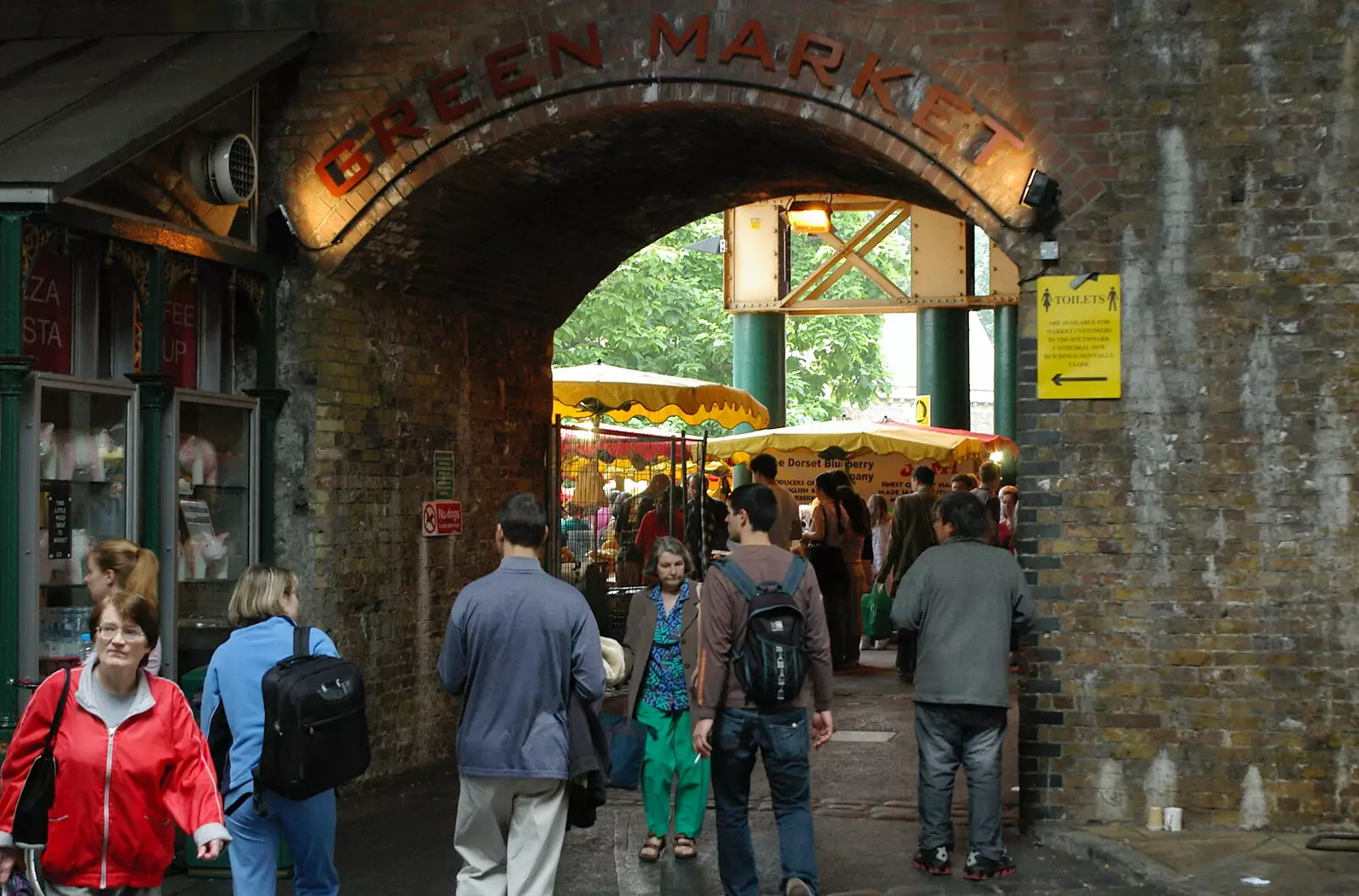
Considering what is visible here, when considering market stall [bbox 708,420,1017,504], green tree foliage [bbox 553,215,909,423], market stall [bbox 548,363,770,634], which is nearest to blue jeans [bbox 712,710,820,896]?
market stall [bbox 548,363,770,634]

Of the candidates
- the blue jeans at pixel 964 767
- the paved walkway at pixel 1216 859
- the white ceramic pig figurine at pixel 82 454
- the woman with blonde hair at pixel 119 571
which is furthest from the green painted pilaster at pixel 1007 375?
the woman with blonde hair at pixel 119 571

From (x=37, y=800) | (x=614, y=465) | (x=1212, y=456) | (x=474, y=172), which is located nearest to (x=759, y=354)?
(x=614, y=465)

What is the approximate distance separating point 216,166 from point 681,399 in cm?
737

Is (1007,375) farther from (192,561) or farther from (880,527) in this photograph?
(192,561)

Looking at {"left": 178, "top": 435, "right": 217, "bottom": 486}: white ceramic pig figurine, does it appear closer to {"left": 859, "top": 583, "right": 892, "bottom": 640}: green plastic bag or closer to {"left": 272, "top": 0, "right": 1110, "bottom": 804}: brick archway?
{"left": 272, "top": 0, "right": 1110, "bottom": 804}: brick archway

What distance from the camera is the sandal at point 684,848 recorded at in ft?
26.7

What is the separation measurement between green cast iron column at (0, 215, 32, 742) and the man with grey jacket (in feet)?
13.4

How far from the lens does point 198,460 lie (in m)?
9.24

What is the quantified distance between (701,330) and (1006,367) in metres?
12.2

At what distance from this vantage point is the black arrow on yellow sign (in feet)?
28.5

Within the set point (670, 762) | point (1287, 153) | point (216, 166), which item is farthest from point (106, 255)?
point (1287, 153)

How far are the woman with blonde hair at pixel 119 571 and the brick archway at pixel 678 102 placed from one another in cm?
333

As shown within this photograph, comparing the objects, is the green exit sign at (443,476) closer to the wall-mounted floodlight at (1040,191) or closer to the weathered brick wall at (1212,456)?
the weathered brick wall at (1212,456)

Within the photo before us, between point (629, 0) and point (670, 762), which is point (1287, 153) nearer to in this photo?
point (629, 0)
